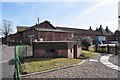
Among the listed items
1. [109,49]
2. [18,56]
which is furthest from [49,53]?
[109,49]

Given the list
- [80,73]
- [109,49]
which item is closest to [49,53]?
[80,73]

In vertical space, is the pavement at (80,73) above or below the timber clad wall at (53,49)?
below

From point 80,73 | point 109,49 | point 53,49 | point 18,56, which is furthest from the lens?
point 109,49

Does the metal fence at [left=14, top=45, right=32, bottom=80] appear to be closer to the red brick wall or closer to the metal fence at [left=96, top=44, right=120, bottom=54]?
the red brick wall

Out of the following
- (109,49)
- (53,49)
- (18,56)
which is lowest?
(18,56)

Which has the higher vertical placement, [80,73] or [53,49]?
[53,49]

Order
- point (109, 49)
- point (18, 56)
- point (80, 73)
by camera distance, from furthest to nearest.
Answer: point (109, 49), point (18, 56), point (80, 73)

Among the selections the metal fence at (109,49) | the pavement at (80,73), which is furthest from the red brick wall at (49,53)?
the metal fence at (109,49)

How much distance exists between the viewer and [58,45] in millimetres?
19641

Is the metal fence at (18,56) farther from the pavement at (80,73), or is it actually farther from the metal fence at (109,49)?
the metal fence at (109,49)

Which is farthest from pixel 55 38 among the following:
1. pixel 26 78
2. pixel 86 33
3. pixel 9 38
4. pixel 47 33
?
pixel 26 78

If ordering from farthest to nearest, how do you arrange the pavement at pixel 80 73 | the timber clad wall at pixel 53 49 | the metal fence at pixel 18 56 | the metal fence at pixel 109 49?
the metal fence at pixel 109 49 < the timber clad wall at pixel 53 49 < the pavement at pixel 80 73 < the metal fence at pixel 18 56

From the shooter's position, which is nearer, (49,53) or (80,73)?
(80,73)

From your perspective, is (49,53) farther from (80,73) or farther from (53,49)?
(80,73)
